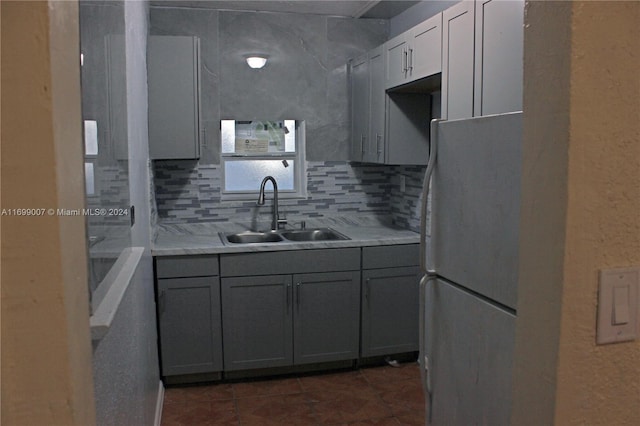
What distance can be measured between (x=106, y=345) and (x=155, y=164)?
282cm

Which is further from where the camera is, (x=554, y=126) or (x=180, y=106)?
(x=180, y=106)

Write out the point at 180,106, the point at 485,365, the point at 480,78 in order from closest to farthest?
the point at 485,365, the point at 480,78, the point at 180,106

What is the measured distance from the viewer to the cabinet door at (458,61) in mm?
2658

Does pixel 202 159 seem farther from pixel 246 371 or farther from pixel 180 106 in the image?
pixel 246 371

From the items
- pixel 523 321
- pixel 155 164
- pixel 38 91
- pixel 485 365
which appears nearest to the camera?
pixel 38 91

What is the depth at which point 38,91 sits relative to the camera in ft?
2.21

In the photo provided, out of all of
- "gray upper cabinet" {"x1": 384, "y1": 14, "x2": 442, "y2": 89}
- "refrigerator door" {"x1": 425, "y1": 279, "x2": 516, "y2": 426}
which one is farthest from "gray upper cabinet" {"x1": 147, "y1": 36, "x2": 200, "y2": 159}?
"refrigerator door" {"x1": 425, "y1": 279, "x2": 516, "y2": 426}

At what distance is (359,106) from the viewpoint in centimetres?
413

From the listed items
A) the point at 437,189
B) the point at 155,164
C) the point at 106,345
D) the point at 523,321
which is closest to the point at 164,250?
the point at 155,164

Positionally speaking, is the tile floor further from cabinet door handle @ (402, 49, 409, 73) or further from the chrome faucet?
cabinet door handle @ (402, 49, 409, 73)

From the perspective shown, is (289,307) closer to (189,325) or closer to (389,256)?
(189,325)

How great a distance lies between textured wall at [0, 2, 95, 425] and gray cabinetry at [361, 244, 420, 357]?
304 cm

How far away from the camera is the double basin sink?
4.05m

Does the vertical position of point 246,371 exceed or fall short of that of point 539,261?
it falls short
